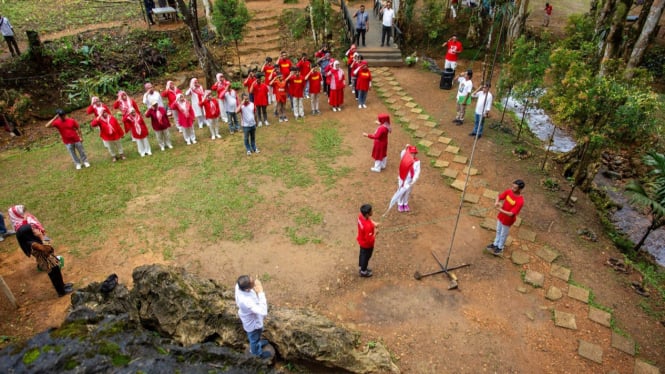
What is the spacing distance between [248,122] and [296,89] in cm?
282

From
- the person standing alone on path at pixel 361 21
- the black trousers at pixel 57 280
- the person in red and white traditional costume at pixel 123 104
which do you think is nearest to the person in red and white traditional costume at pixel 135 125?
the person in red and white traditional costume at pixel 123 104

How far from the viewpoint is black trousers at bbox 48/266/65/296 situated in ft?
21.4

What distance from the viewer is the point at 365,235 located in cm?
649

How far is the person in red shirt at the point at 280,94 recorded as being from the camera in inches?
477

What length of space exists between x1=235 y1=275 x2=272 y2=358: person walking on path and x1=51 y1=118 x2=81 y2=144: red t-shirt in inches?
299

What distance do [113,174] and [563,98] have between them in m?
10.8

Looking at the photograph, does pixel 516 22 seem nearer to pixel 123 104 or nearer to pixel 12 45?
pixel 123 104

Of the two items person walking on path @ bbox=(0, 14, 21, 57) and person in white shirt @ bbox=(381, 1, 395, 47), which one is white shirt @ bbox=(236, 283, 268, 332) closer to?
person in white shirt @ bbox=(381, 1, 395, 47)

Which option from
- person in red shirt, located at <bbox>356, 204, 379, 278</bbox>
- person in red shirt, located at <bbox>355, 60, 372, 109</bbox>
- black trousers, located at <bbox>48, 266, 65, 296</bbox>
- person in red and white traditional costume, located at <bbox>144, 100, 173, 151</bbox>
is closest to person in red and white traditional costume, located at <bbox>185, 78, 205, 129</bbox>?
person in red and white traditional costume, located at <bbox>144, 100, 173, 151</bbox>

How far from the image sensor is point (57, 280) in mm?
6621

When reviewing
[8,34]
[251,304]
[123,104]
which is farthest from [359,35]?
[251,304]

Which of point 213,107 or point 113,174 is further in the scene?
point 213,107

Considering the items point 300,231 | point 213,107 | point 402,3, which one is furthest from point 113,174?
point 402,3

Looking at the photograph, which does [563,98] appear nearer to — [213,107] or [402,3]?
[213,107]
